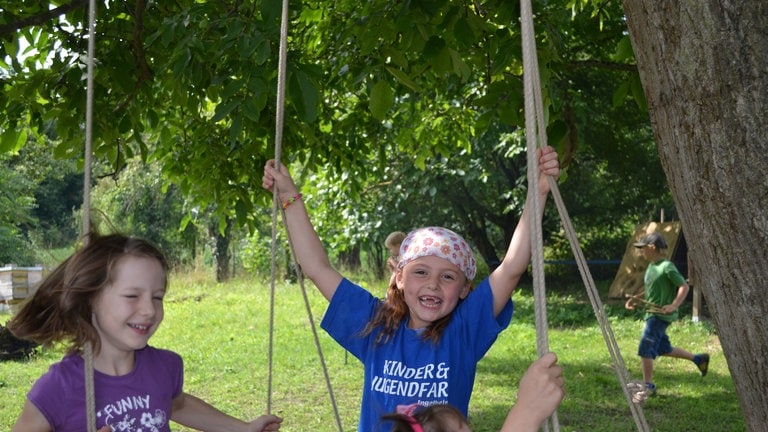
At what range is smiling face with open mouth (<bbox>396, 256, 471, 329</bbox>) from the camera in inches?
87.7

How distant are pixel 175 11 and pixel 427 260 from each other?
2.71 meters

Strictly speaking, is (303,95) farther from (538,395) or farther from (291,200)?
(538,395)

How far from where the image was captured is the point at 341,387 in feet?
24.0

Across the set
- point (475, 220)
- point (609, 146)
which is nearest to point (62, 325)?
point (609, 146)

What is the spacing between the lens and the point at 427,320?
2240 millimetres

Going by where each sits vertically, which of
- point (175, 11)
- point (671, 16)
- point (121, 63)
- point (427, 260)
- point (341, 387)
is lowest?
point (341, 387)

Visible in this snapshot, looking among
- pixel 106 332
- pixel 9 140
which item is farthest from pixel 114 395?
pixel 9 140

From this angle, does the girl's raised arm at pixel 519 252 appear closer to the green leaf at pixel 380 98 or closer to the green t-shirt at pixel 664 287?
the green leaf at pixel 380 98

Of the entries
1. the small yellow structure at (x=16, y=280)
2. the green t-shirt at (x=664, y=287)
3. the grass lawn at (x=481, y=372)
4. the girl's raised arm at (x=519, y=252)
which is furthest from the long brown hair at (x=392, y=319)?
the small yellow structure at (x=16, y=280)

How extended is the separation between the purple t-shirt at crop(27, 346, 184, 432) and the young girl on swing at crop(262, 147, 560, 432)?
0.51 meters

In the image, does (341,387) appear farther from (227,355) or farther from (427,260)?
(427,260)

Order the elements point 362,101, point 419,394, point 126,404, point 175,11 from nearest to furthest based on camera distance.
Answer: point 126,404 < point 419,394 < point 175,11 < point 362,101

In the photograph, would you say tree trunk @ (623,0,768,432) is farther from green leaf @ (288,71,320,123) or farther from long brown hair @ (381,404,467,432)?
green leaf @ (288,71,320,123)

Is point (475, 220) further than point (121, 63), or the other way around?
point (475, 220)
